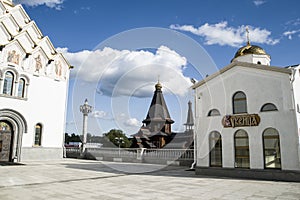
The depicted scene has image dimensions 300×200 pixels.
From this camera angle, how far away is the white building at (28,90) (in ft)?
62.5

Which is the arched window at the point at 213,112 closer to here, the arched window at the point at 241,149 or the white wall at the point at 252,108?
the white wall at the point at 252,108

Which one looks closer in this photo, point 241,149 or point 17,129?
point 241,149

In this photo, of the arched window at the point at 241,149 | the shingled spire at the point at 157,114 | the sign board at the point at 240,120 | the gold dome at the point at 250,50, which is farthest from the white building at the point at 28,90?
the arched window at the point at 241,149

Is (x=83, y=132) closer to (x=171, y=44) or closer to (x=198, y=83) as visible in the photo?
(x=198, y=83)

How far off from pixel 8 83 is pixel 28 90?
1.61m

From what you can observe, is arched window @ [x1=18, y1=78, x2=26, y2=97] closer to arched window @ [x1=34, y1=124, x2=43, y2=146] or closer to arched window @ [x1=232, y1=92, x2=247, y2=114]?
arched window @ [x1=34, y1=124, x2=43, y2=146]

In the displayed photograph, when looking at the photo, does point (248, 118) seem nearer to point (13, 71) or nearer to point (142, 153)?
point (142, 153)

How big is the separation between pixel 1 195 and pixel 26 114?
13.8 metres

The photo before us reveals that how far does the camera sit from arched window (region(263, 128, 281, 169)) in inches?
449

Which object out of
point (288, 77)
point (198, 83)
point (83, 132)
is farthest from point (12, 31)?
point (288, 77)

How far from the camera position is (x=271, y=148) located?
11602 mm

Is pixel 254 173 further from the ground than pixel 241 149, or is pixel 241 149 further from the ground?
pixel 241 149

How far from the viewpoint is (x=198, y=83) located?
14.4 meters


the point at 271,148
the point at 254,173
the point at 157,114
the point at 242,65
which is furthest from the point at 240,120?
the point at 157,114
